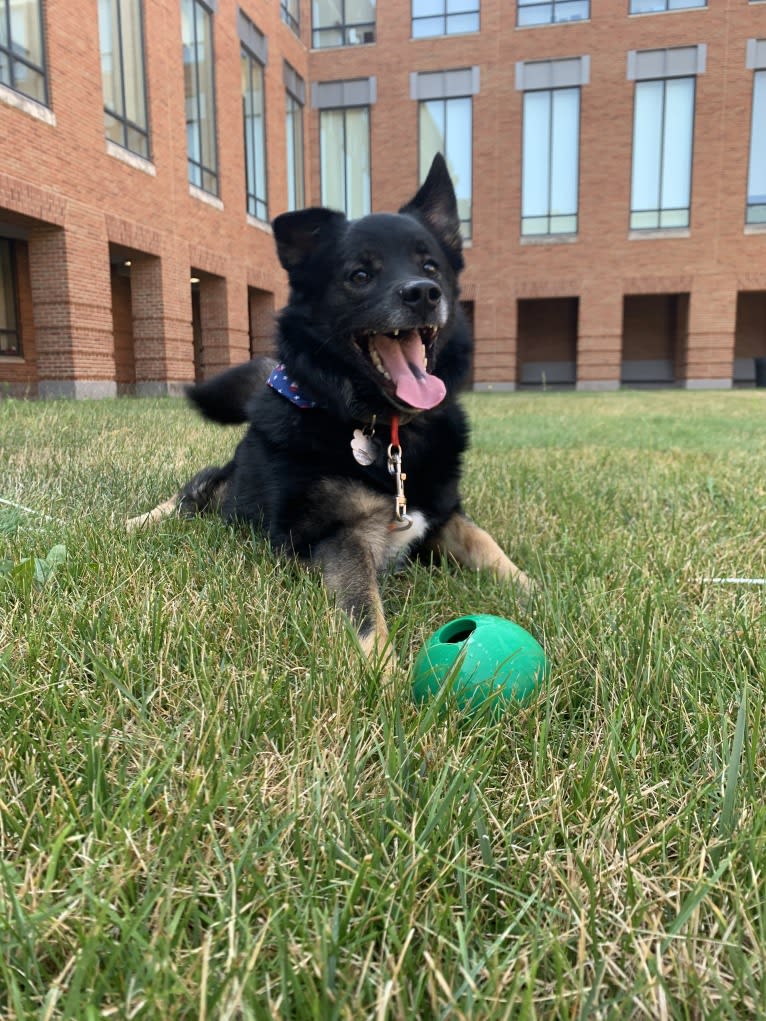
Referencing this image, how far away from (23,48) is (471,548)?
12.4 m

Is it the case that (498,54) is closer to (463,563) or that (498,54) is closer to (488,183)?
(488,183)

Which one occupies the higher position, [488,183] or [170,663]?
[488,183]

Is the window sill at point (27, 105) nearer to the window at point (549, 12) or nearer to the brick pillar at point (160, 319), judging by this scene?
the brick pillar at point (160, 319)

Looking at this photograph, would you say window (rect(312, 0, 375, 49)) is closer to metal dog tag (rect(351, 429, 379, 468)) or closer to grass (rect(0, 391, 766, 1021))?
metal dog tag (rect(351, 429, 379, 468))

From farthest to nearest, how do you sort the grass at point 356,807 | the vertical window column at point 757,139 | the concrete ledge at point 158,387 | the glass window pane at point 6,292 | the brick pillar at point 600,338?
the brick pillar at point 600,338
the vertical window column at point 757,139
the concrete ledge at point 158,387
the glass window pane at point 6,292
the grass at point 356,807

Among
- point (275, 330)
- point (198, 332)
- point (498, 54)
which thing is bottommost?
point (275, 330)

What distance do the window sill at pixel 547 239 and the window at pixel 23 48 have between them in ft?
48.8

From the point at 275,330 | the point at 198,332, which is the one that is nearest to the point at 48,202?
the point at 198,332

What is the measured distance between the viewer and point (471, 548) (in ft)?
8.22

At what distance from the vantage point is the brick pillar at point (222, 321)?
58.7 ft

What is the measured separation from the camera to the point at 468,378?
8.91ft

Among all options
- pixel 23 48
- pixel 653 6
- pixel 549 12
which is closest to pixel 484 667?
pixel 23 48

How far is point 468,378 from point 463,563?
719mm

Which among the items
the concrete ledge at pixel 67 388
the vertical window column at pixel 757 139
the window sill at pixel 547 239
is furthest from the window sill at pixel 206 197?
the vertical window column at pixel 757 139
